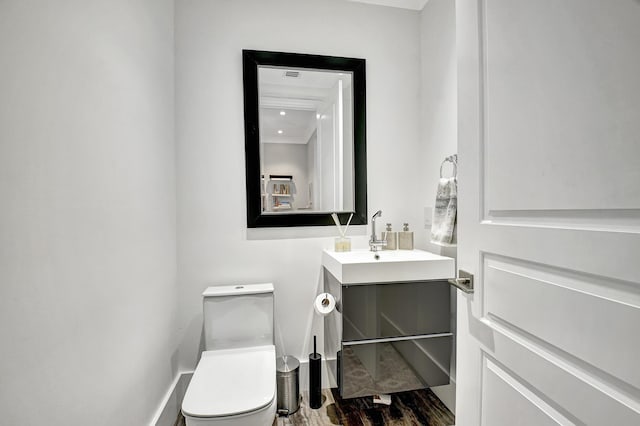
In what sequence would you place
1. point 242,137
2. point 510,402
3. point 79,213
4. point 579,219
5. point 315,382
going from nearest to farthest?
point 579,219 → point 510,402 → point 79,213 → point 315,382 → point 242,137

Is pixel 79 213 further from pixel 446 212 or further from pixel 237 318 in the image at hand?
pixel 446 212

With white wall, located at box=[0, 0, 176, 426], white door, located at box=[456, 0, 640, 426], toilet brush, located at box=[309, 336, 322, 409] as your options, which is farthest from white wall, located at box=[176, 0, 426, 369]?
white door, located at box=[456, 0, 640, 426]

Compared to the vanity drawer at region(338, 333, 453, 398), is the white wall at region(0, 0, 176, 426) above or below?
above

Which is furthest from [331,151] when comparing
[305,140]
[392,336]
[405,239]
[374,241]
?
[392,336]

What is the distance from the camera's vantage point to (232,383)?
146 cm

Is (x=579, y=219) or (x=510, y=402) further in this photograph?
(x=510, y=402)

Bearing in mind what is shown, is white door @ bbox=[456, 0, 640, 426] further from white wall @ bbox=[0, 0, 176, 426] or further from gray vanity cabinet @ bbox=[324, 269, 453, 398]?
white wall @ bbox=[0, 0, 176, 426]

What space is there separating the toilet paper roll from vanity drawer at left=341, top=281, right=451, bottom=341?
0.14 metres

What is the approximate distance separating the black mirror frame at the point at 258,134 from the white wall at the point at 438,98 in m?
0.42

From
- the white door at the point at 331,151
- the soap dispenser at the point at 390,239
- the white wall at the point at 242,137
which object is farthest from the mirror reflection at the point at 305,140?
the soap dispenser at the point at 390,239

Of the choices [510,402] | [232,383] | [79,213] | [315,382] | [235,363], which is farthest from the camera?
[315,382]

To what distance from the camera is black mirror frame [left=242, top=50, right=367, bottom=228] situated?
200 centimetres

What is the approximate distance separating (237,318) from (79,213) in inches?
41.8

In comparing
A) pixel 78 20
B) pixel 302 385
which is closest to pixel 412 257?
pixel 302 385
